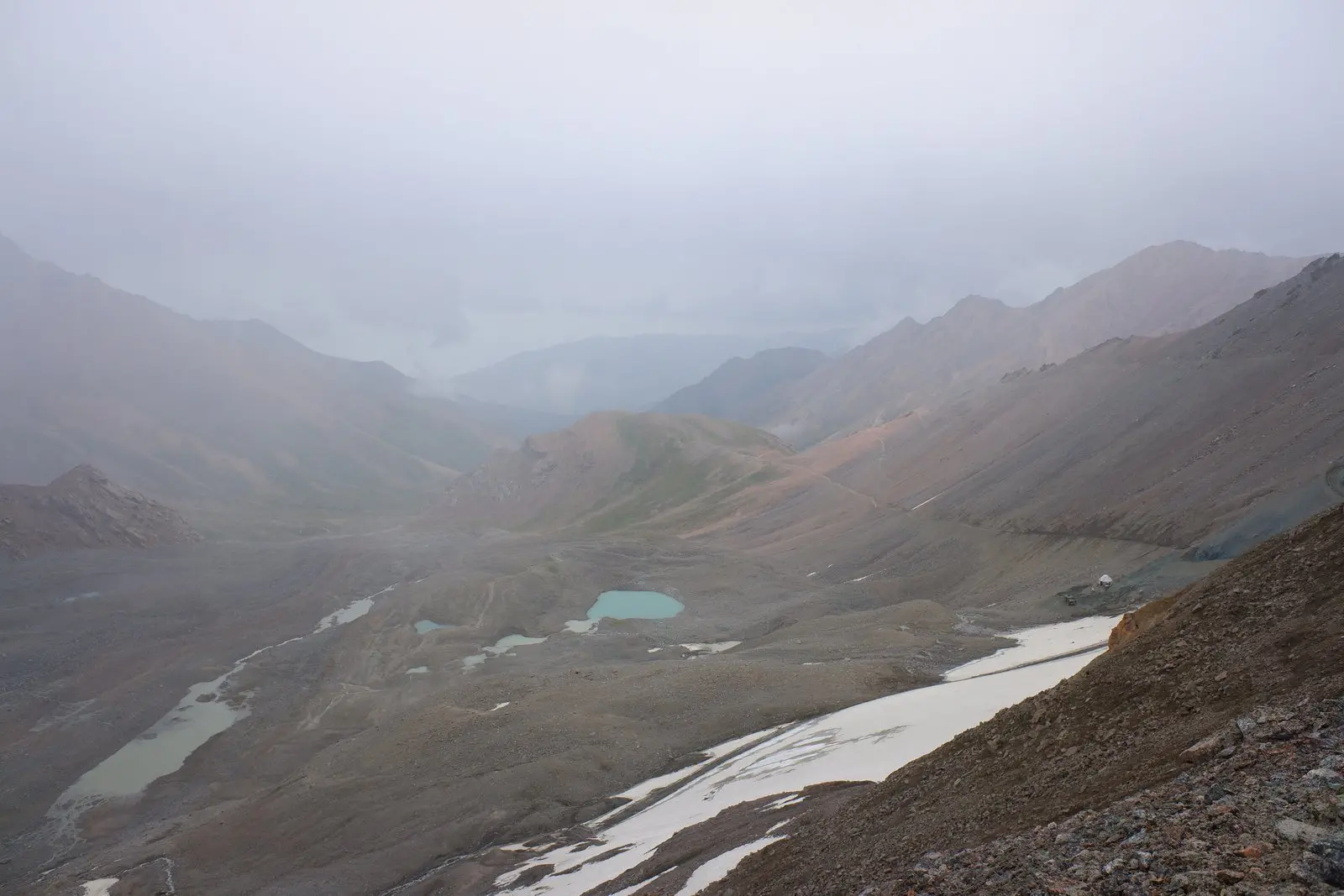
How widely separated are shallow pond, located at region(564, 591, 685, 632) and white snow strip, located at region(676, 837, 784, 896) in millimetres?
51173

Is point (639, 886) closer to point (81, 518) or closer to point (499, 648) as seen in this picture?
point (499, 648)

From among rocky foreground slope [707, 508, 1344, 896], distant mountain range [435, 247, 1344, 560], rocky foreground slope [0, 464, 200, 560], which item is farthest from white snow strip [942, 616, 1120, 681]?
rocky foreground slope [0, 464, 200, 560]

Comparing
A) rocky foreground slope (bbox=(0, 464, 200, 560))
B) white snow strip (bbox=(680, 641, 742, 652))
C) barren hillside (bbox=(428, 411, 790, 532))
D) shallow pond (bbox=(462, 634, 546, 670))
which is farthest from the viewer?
barren hillside (bbox=(428, 411, 790, 532))

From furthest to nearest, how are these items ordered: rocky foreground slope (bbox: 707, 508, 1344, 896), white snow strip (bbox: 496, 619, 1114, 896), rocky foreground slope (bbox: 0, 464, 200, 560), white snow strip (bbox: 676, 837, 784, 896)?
rocky foreground slope (bbox: 0, 464, 200, 560), white snow strip (bbox: 496, 619, 1114, 896), white snow strip (bbox: 676, 837, 784, 896), rocky foreground slope (bbox: 707, 508, 1344, 896)

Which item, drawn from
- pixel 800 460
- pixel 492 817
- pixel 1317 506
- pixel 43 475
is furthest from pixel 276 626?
pixel 43 475

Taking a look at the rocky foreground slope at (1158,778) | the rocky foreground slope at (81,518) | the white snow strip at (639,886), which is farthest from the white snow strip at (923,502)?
the rocky foreground slope at (81,518)

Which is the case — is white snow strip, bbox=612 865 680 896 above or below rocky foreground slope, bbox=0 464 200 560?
below

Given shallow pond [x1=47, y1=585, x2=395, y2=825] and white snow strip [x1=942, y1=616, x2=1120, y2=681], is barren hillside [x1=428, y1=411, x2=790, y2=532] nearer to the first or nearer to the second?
shallow pond [x1=47, y1=585, x2=395, y2=825]

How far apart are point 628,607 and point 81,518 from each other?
7660cm

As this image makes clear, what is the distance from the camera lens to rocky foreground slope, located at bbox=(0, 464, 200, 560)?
9681 centimetres

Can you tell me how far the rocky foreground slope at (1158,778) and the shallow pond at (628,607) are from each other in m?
55.1

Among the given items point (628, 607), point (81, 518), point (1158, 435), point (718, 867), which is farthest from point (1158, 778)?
point (81, 518)

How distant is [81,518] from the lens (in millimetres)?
104875

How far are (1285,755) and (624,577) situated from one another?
247ft
